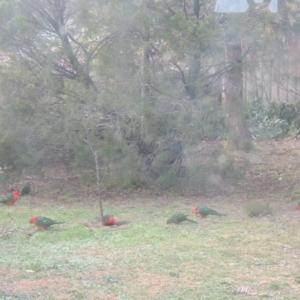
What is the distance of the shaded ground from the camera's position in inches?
245

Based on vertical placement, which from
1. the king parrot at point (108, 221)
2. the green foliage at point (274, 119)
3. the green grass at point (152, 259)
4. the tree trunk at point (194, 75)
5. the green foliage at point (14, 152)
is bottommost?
the green grass at point (152, 259)

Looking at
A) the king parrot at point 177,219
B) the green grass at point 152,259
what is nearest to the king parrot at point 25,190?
the green grass at point 152,259

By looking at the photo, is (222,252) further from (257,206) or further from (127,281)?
(257,206)

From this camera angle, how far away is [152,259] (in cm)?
727

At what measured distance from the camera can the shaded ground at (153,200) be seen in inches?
245

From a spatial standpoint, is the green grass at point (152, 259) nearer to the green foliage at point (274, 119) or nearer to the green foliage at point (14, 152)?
the green foliage at point (14, 152)

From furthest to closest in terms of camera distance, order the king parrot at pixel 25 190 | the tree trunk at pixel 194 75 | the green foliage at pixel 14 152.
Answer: the king parrot at pixel 25 190 < the green foliage at pixel 14 152 < the tree trunk at pixel 194 75

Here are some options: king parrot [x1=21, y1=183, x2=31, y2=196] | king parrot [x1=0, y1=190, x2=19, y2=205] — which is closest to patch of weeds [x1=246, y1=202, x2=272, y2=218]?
king parrot [x1=0, y1=190, x2=19, y2=205]

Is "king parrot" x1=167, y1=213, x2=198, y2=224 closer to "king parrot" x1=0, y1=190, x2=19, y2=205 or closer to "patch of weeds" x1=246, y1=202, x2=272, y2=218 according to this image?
"patch of weeds" x1=246, y1=202, x2=272, y2=218

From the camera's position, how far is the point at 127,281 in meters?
6.43

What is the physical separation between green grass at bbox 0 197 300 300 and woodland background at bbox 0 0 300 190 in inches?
68.3

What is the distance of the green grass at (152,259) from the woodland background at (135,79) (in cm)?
174

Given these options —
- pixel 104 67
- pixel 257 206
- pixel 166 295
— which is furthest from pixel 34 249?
pixel 104 67

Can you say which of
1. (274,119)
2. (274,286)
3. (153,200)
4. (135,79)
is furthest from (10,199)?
(274,119)
